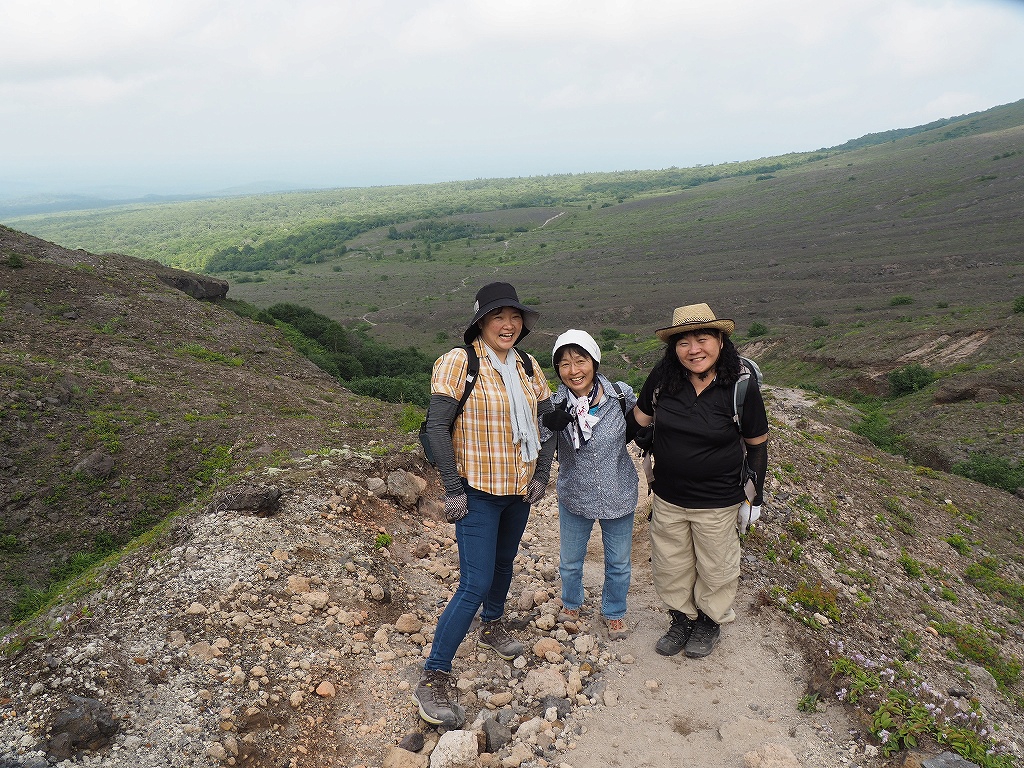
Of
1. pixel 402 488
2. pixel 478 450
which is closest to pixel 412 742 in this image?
pixel 478 450

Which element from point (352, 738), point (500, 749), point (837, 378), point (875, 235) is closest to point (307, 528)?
point (352, 738)

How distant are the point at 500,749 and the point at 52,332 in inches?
486

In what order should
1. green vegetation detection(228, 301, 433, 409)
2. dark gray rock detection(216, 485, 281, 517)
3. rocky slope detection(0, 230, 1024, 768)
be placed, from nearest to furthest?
rocky slope detection(0, 230, 1024, 768) < dark gray rock detection(216, 485, 281, 517) < green vegetation detection(228, 301, 433, 409)

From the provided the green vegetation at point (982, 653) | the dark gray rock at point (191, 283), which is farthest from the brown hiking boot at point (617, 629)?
the dark gray rock at point (191, 283)

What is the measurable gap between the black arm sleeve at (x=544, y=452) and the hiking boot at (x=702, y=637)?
4.92 ft

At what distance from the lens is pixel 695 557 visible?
3947 millimetres

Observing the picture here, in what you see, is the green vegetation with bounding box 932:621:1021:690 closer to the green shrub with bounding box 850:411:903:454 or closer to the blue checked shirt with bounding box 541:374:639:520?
the blue checked shirt with bounding box 541:374:639:520

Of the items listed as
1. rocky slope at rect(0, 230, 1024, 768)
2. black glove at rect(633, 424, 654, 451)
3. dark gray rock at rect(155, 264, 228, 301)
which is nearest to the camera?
rocky slope at rect(0, 230, 1024, 768)

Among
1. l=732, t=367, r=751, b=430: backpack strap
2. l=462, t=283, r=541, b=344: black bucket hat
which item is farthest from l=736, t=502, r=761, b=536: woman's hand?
l=462, t=283, r=541, b=344: black bucket hat

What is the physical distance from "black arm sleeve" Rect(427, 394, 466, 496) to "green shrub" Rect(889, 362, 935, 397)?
20.0 meters

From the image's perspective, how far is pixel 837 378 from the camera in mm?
22406

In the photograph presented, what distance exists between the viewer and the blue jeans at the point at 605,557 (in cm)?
404

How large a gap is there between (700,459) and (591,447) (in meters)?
0.66

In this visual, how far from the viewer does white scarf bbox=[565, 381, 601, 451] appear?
3797 mm
